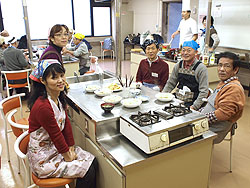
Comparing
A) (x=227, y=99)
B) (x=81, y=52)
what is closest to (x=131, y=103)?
(x=227, y=99)

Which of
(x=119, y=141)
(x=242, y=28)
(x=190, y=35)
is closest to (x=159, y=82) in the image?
(x=119, y=141)

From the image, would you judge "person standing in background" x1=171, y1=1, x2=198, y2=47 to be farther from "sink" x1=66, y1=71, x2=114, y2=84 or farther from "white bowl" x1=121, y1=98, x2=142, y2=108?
"white bowl" x1=121, y1=98, x2=142, y2=108

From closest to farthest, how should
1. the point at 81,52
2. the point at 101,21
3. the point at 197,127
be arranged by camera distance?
the point at 197,127 → the point at 81,52 → the point at 101,21

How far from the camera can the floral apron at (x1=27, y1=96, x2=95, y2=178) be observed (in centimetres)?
146

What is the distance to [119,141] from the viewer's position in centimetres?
150

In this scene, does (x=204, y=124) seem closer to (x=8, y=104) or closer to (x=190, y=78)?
(x=190, y=78)

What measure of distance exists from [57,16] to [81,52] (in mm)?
4438

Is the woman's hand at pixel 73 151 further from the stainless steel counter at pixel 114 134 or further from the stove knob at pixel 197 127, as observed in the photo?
the stove knob at pixel 197 127

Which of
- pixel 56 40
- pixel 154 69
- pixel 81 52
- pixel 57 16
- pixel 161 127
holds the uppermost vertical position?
pixel 57 16

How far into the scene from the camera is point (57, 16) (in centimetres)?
772

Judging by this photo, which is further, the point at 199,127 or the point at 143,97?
the point at 143,97

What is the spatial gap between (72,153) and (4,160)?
128 centimetres

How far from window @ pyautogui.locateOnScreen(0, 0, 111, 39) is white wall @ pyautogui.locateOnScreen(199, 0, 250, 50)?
13.8ft

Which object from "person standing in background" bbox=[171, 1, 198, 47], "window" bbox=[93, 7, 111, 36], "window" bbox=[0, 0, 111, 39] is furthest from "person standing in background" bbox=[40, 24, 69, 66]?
"window" bbox=[93, 7, 111, 36]
